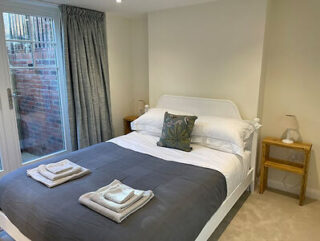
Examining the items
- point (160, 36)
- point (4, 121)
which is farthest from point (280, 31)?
point (4, 121)

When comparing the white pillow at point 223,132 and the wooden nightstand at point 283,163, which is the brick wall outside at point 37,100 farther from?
the wooden nightstand at point 283,163

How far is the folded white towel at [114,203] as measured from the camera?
1.53 metres

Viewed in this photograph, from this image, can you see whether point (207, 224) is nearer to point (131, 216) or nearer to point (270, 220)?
point (131, 216)

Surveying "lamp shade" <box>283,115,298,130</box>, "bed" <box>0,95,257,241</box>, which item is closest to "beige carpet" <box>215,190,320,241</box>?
"bed" <box>0,95,257,241</box>

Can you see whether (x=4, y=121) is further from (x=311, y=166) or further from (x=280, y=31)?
(x=311, y=166)

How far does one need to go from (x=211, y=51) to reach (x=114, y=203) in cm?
228

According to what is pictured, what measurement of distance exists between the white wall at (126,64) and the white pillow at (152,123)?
847mm

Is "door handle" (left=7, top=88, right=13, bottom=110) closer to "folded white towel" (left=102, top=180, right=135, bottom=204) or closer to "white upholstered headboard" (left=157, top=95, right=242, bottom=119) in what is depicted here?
"folded white towel" (left=102, top=180, right=135, bottom=204)

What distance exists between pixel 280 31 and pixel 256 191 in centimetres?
195

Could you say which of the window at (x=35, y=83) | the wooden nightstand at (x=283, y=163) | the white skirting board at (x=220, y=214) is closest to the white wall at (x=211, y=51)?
the wooden nightstand at (x=283, y=163)

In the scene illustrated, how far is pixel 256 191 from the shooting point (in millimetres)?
3045

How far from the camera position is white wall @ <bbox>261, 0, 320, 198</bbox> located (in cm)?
265

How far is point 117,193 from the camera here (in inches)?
66.6

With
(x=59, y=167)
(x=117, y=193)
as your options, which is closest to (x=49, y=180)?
(x=59, y=167)
